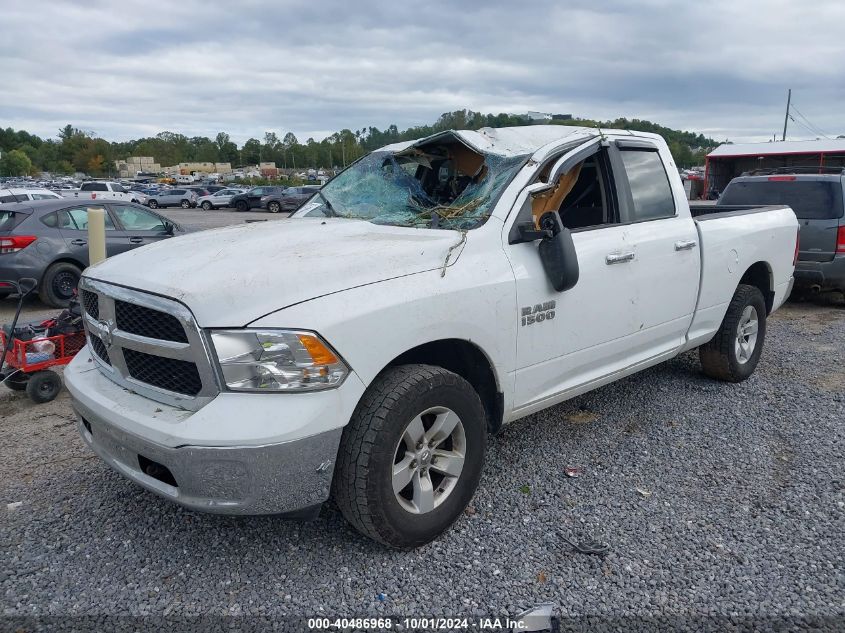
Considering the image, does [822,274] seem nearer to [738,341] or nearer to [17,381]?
[738,341]

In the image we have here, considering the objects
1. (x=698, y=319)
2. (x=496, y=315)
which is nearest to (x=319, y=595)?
(x=496, y=315)

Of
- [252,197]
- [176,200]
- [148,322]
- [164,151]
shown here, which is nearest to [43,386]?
[148,322]

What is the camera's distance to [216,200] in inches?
1649

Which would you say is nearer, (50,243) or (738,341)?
(738,341)

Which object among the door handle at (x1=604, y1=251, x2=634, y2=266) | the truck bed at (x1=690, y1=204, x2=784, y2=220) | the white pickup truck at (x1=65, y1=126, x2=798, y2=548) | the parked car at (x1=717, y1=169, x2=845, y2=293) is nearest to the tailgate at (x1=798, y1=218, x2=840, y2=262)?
the parked car at (x1=717, y1=169, x2=845, y2=293)

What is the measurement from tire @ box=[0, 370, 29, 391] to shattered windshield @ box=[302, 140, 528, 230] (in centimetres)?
274

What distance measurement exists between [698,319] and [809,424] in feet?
→ 3.37

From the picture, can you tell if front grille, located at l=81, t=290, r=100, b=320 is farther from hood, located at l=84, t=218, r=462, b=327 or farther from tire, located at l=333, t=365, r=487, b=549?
tire, located at l=333, t=365, r=487, b=549

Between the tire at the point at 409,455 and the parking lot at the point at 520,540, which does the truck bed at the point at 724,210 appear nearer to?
the parking lot at the point at 520,540

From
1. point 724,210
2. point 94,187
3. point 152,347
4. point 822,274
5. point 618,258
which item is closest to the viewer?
point 152,347

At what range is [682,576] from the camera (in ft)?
9.71

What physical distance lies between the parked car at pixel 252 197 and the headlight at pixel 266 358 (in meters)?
38.0

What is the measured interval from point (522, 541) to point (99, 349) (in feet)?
7.44

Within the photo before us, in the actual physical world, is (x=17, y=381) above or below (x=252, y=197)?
below
